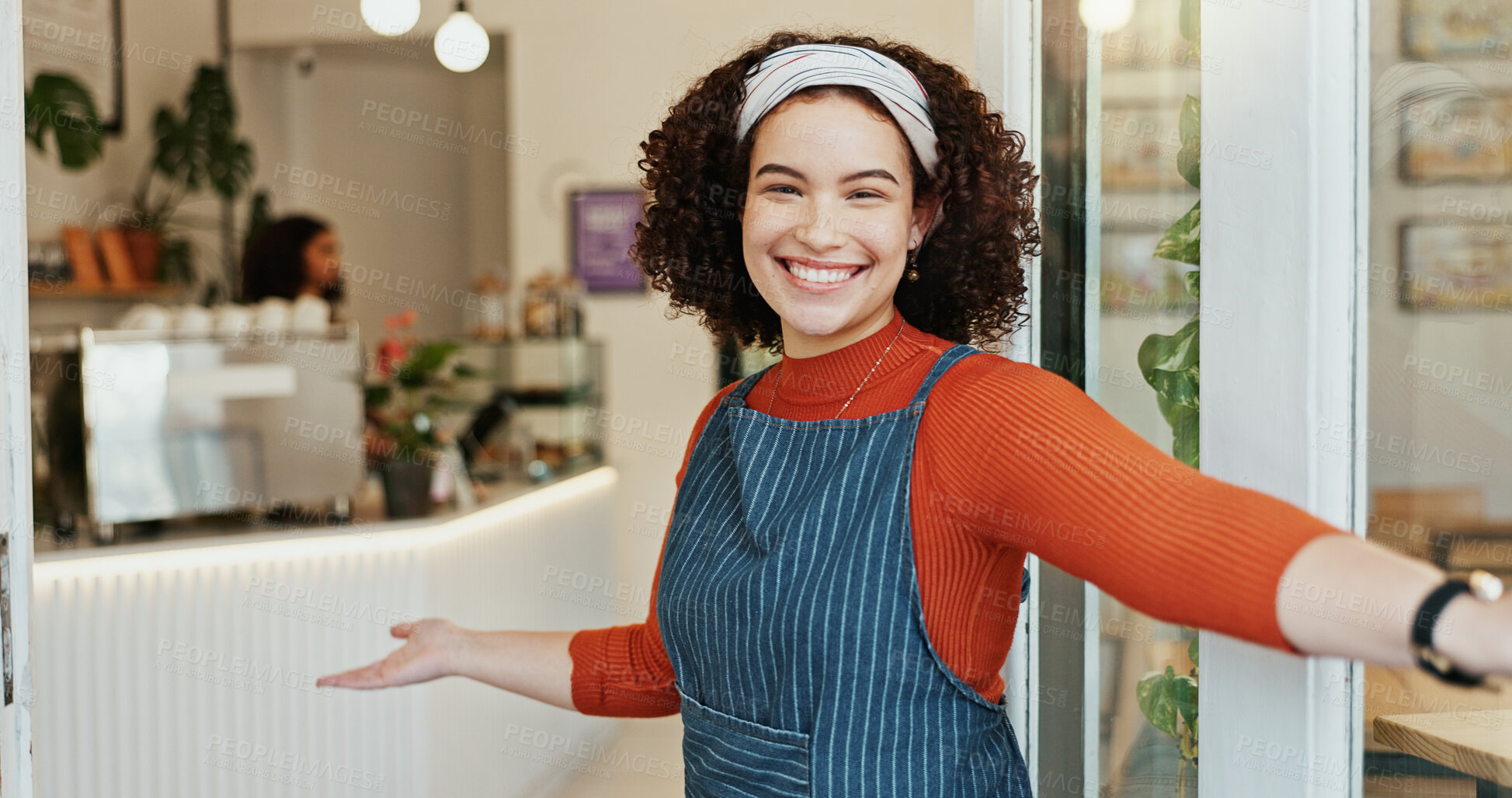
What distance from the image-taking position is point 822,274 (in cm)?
114

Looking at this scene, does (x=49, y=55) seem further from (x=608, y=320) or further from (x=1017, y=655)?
(x=1017, y=655)

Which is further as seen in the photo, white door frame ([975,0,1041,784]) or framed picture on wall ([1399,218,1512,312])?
white door frame ([975,0,1041,784])

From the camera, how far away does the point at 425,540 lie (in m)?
2.86

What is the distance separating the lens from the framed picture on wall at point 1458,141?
80 cm

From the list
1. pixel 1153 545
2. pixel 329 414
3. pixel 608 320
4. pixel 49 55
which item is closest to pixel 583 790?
pixel 329 414

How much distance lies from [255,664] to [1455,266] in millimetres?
2533

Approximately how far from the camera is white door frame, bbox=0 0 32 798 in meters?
1.17

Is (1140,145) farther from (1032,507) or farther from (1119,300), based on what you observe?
(1032,507)

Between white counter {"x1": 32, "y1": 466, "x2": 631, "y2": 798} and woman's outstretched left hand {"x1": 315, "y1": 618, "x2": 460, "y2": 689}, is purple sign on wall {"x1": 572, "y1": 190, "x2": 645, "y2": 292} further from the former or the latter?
woman's outstretched left hand {"x1": 315, "y1": 618, "x2": 460, "y2": 689}

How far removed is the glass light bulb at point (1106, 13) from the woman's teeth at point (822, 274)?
440mm

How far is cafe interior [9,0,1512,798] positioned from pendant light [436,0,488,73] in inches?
0.5

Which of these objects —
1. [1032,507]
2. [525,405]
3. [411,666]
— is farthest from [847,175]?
[525,405]

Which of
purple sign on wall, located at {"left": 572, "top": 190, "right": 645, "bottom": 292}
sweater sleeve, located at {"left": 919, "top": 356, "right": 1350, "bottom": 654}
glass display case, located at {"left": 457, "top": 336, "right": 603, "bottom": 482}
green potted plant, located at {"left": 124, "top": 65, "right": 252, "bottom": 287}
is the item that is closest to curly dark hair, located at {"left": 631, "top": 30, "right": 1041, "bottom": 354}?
sweater sleeve, located at {"left": 919, "top": 356, "right": 1350, "bottom": 654}

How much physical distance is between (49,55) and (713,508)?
4.84 metres
